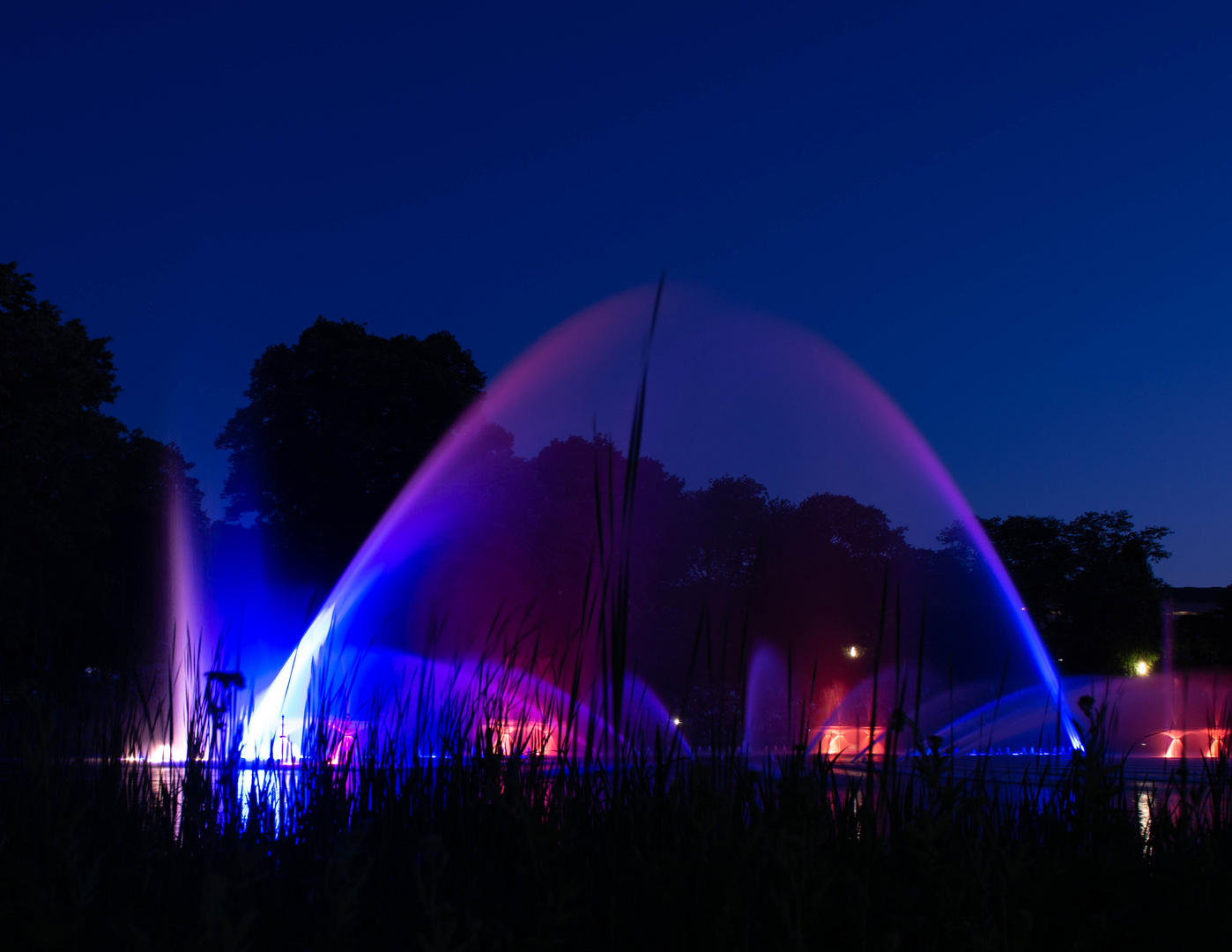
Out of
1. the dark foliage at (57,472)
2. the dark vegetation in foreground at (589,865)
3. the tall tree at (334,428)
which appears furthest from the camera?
the tall tree at (334,428)

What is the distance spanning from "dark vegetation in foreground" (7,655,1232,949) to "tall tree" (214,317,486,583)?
27.3 m

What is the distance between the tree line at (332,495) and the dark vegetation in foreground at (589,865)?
11.0 m

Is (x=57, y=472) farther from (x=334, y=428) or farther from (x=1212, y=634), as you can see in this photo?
(x=1212, y=634)

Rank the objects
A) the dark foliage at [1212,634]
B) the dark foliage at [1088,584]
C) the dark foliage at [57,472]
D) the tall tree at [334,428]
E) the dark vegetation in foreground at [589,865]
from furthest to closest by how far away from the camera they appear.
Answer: the dark foliage at [1088,584]
the dark foliage at [1212,634]
the tall tree at [334,428]
the dark foliage at [57,472]
the dark vegetation in foreground at [589,865]

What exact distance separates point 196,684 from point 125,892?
846 mm

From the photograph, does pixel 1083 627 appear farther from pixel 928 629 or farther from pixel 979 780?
pixel 979 780

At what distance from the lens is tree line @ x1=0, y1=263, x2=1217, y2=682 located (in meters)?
22.5

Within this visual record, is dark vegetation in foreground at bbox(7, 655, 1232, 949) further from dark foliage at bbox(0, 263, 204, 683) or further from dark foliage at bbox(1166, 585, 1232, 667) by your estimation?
dark foliage at bbox(1166, 585, 1232, 667)

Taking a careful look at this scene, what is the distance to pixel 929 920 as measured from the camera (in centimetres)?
219

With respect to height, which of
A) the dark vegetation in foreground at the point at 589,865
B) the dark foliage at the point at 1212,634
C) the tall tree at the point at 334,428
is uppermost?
the tall tree at the point at 334,428

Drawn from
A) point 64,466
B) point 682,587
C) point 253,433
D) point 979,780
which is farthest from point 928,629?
point 979,780

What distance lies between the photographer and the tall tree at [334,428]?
101 feet

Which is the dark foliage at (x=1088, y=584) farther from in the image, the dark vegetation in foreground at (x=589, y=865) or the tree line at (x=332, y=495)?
the dark vegetation in foreground at (x=589, y=865)

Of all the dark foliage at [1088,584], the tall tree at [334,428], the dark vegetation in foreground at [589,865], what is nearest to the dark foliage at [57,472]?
the tall tree at [334,428]
